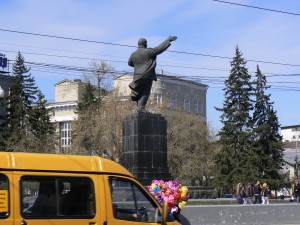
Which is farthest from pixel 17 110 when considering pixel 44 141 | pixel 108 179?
pixel 108 179

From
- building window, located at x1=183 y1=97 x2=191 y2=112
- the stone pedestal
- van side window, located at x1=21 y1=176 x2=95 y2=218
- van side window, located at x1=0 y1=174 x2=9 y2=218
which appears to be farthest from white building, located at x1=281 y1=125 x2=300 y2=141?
van side window, located at x1=0 y1=174 x2=9 y2=218

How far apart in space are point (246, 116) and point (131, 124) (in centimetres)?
3759

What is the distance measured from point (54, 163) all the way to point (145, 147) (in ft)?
45.3

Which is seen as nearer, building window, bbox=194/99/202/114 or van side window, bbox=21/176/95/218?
van side window, bbox=21/176/95/218

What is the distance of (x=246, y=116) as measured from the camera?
58188mm

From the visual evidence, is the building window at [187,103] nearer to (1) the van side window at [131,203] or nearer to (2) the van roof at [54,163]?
(1) the van side window at [131,203]

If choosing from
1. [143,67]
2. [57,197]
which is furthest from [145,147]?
[57,197]

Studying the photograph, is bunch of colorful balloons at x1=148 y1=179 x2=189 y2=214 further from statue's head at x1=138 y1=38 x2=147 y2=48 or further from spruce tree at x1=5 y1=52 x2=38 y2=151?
spruce tree at x1=5 y1=52 x2=38 y2=151

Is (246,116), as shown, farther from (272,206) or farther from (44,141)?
(272,206)

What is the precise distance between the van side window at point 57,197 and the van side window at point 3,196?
220mm

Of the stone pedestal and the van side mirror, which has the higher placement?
the stone pedestal

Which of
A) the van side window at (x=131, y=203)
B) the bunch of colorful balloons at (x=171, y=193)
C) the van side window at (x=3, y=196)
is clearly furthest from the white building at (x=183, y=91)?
the van side window at (x=3, y=196)

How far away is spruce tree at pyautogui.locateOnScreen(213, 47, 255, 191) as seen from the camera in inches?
2224

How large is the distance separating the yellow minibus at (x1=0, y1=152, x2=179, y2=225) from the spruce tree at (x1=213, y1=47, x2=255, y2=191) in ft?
158
